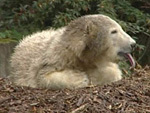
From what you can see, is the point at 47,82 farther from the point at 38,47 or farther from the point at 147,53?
the point at 147,53

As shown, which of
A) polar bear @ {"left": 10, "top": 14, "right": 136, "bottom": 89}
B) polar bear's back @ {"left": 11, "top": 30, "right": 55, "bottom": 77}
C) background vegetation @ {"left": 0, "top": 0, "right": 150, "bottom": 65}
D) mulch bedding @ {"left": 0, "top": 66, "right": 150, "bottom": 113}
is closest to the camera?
mulch bedding @ {"left": 0, "top": 66, "right": 150, "bottom": 113}

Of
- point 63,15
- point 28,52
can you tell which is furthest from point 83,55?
point 63,15

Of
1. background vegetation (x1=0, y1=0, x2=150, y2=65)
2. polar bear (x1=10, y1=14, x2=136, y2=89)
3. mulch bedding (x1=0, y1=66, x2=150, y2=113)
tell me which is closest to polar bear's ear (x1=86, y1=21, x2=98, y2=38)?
polar bear (x1=10, y1=14, x2=136, y2=89)

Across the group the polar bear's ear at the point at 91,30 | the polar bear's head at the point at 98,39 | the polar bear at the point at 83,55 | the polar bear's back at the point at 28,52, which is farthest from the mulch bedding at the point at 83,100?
the polar bear's back at the point at 28,52

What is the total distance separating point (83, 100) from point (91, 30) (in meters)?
1.14

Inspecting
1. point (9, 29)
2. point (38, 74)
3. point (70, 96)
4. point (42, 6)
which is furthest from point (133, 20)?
point (70, 96)

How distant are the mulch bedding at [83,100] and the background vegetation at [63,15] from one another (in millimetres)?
2981

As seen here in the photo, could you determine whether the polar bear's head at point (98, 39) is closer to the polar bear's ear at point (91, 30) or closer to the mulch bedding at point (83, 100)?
the polar bear's ear at point (91, 30)

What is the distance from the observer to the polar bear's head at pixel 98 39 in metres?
5.37

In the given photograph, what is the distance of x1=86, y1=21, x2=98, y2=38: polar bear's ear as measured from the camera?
5.35 m

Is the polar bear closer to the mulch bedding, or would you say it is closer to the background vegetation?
the mulch bedding

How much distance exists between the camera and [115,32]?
5.45 metres

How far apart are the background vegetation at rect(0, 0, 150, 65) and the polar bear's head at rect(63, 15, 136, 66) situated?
2307mm

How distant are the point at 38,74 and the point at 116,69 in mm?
997
